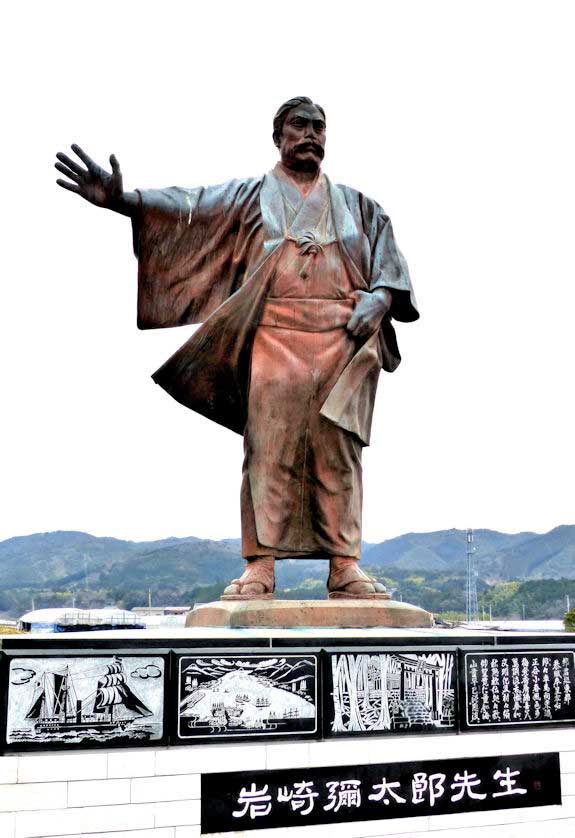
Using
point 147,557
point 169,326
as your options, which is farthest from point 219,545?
point 169,326

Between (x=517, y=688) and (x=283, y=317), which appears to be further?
(x=283, y=317)

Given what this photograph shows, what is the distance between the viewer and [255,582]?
457 centimetres

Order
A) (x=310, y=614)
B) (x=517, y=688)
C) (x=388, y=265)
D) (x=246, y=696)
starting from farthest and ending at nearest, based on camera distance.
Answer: (x=388, y=265) < (x=310, y=614) < (x=517, y=688) < (x=246, y=696)

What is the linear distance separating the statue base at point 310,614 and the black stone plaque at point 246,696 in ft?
2.17

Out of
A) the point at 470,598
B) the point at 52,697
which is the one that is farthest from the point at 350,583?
the point at 470,598

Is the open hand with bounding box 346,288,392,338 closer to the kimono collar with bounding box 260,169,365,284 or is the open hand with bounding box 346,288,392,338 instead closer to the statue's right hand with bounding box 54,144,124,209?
the kimono collar with bounding box 260,169,365,284

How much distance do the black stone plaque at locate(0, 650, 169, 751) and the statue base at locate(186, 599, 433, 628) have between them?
2.92 feet

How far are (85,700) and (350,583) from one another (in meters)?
1.85

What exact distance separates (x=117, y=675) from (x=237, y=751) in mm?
589

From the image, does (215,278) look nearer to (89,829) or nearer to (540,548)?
(89,829)

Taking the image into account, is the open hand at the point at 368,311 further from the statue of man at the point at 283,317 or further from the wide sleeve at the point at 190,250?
the wide sleeve at the point at 190,250

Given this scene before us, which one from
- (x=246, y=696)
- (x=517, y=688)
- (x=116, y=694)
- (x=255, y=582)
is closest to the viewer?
(x=116, y=694)

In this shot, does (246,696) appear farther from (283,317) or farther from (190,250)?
(190,250)

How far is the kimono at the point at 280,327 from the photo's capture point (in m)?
4.77
